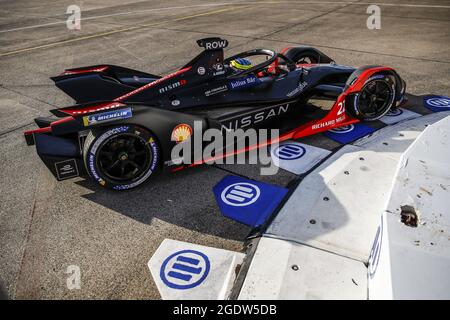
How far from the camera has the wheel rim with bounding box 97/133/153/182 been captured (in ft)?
14.2

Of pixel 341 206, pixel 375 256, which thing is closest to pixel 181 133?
pixel 341 206

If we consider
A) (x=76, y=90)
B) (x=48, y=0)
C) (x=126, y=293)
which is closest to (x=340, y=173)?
(x=126, y=293)

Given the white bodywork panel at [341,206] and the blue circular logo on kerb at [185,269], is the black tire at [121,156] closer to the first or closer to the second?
the blue circular logo on kerb at [185,269]

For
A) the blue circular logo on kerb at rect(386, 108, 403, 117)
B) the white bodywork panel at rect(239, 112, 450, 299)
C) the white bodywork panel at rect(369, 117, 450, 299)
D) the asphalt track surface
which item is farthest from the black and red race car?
the white bodywork panel at rect(369, 117, 450, 299)

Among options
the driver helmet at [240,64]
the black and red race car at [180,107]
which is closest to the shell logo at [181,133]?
the black and red race car at [180,107]

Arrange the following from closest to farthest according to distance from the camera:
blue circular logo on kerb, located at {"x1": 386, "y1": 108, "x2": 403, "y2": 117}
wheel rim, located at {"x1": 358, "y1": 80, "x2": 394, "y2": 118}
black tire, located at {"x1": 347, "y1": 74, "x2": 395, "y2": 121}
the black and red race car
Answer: the black and red race car
black tire, located at {"x1": 347, "y1": 74, "x2": 395, "y2": 121}
wheel rim, located at {"x1": 358, "y1": 80, "x2": 394, "y2": 118}
blue circular logo on kerb, located at {"x1": 386, "y1": 108, "x2": 403, "y2": 117}

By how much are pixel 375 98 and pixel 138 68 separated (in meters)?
6.40

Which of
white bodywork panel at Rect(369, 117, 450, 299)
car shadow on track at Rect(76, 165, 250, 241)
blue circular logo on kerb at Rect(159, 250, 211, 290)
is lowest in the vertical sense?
blue circular logo on kerb at Rect(159, 250, 211, 290)

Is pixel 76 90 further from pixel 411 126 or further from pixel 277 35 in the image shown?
pixel 277 35

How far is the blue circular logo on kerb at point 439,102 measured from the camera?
6.41 metres

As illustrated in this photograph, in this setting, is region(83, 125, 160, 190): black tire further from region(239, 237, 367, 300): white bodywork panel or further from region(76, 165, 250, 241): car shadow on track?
region(239, 237, 367, 300): white bodywork panel

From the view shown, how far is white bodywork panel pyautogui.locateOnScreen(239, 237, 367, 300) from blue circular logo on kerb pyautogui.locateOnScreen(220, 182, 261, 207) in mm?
866

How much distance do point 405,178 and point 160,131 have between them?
9.15ft

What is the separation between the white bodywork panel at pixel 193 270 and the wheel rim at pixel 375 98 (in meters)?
3.54
